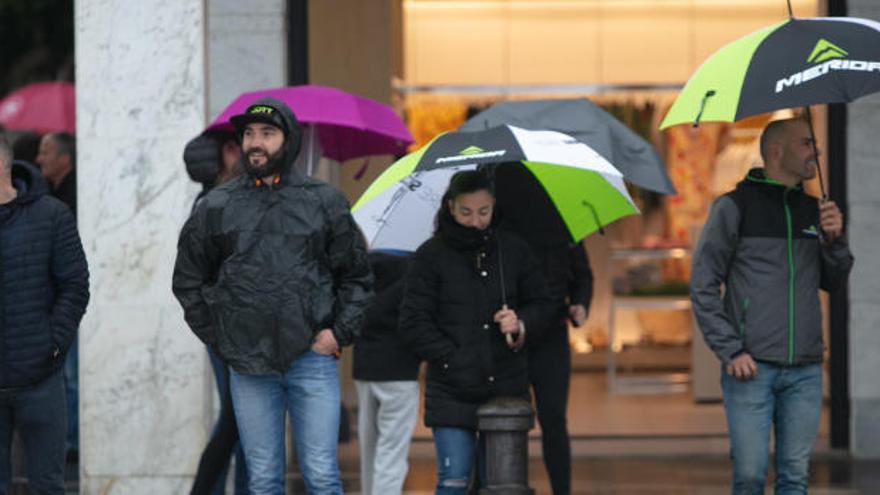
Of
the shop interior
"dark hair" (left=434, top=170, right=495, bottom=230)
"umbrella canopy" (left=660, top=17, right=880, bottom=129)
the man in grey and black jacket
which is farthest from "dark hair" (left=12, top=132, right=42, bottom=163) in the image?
"umbrella canopy" (left=660, top=17, right=880, bottom=129)

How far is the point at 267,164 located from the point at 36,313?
1288 mm

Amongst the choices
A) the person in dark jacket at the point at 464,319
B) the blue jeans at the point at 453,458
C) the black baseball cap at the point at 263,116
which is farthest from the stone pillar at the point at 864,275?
the black baseball cap at the point at 263,116

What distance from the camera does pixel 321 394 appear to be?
766 cm

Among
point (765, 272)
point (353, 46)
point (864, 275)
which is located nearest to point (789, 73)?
point (765, 272)

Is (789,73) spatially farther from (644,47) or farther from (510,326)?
(644,47)

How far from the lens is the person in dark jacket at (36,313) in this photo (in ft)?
26.5

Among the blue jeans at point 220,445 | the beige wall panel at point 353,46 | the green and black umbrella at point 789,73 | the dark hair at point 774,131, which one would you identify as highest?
the beige wall panel at point 353,46

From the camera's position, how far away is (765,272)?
314 inches

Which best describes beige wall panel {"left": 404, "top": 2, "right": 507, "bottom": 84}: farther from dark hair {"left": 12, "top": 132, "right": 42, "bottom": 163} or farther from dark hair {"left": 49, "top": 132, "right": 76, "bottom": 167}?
dark hair {"left": 49, "top": 132, "right": 76, "bottom": 167}

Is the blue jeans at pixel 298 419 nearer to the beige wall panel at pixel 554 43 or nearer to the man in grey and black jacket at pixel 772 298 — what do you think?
the man in grey and black jacket at pixel 772 298

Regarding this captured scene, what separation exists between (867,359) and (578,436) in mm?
2201

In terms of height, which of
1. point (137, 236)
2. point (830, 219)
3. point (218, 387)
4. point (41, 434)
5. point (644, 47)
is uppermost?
point (644, 47)

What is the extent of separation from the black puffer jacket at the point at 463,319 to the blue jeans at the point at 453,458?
0.05 meters

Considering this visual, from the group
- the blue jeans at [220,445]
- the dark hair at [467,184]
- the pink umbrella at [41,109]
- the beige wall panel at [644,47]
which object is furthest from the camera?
the beige wall panel at [644,47]
